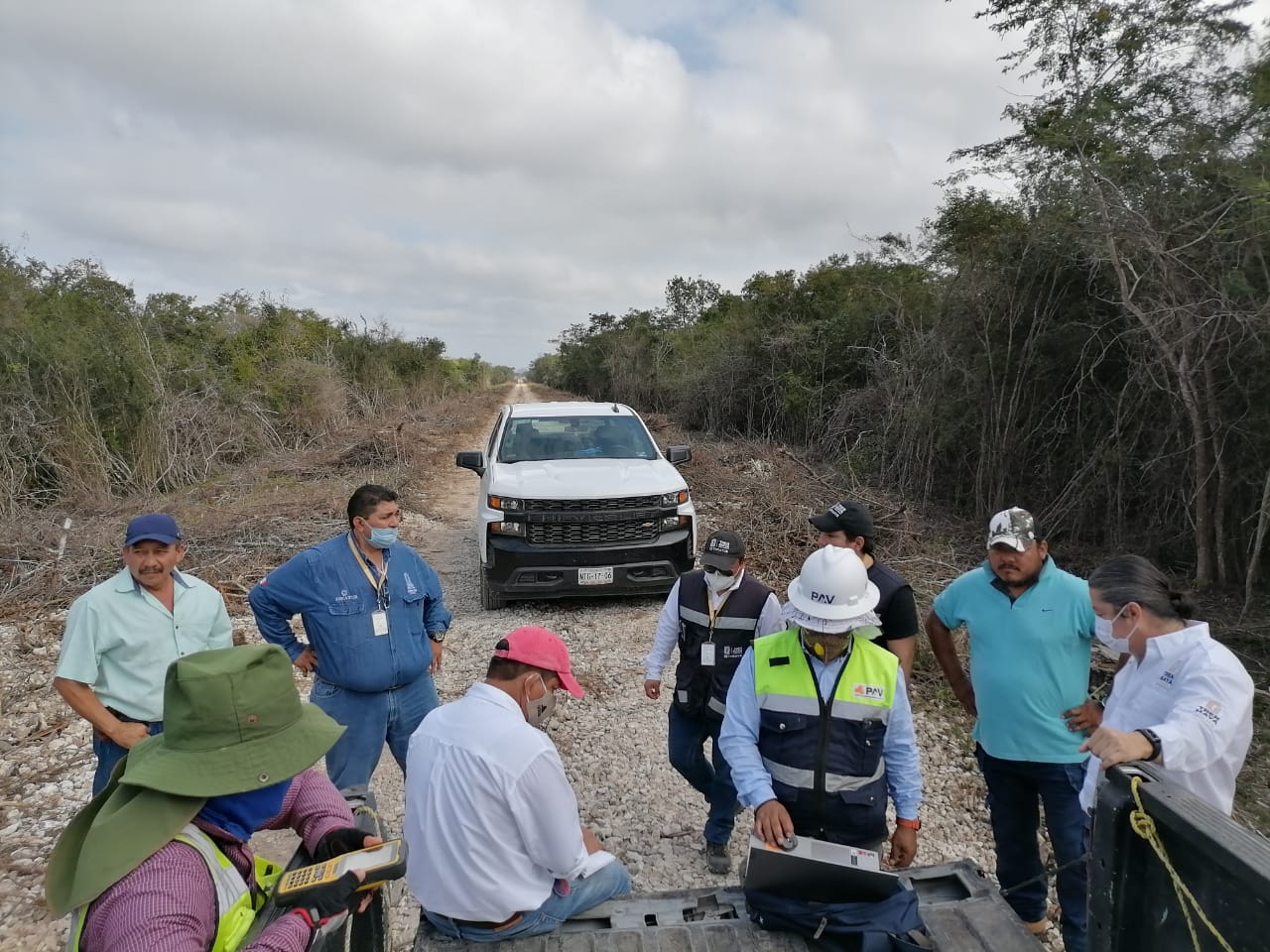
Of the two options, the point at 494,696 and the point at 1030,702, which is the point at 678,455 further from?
the point at 494,696

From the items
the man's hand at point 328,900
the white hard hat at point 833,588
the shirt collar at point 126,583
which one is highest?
the white hard hat at point 833,588

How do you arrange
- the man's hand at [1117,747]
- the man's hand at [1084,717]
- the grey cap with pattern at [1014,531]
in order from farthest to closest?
the grey cap with pattern at [1014,531], the man's hand at [1084,717], the man's hand at [1117,747]

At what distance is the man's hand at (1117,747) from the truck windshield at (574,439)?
218 inches

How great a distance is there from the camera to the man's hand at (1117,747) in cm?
172

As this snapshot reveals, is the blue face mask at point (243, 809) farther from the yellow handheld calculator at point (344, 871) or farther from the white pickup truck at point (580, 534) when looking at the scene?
the white pickup truck at point (580, 534)

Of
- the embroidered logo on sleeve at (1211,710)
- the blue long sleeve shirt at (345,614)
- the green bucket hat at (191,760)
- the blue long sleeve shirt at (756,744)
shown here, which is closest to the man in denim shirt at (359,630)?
the blue long sleeve shirt at (345,614)

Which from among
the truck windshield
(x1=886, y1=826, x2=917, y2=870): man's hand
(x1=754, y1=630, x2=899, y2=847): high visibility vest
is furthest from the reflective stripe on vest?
the truck windshield

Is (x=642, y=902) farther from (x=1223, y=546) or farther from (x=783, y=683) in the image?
(x=1223, y=546)

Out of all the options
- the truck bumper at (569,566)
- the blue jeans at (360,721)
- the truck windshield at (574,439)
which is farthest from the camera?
the truck windshield at (574,439)

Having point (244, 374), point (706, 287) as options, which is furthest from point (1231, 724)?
point (706, 287)

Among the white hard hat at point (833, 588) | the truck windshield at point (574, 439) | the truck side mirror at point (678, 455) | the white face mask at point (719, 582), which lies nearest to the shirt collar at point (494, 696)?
the white hard hat at point (833, 588)

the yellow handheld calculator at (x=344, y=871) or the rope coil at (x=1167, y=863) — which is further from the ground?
the rope coil at (x=1167, y=863)

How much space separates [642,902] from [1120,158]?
714 cm

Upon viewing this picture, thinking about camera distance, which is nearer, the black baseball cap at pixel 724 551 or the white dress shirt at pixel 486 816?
the white dress shirt at pixel 486 816
